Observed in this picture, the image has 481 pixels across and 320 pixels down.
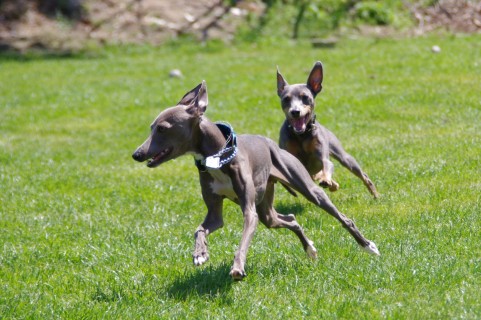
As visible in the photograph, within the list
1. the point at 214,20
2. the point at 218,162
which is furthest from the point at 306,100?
the point at 214,20

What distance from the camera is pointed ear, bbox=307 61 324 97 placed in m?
7.59

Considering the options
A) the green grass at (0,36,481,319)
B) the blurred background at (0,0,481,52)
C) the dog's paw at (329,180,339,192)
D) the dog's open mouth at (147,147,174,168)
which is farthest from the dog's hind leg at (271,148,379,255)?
the blurred background at (0,0,481,52)

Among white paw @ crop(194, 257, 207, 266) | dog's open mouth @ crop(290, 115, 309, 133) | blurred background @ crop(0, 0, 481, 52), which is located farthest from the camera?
blurred background @ crop(0, 0, 481, 52)

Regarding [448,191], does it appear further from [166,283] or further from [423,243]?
[166,283]

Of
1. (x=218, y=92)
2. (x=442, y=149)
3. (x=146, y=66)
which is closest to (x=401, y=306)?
(x=442, y=149)

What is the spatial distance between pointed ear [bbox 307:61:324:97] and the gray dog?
158 cm

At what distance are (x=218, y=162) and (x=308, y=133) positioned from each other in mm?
2595

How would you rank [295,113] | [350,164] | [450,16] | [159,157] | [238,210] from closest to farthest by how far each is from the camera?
[159,157] → [295,113] → [238,210] → [350,164] → [450,16]

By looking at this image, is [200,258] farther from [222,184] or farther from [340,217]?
[340,217]

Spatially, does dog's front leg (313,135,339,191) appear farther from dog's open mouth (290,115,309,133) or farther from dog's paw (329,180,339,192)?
dog's open mouth (290,115,309,133)

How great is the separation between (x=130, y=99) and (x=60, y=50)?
645cm

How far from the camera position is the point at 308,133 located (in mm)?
8023

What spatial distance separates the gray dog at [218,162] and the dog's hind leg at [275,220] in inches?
2.0

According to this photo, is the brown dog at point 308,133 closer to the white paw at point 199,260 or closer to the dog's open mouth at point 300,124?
the dog's open mouth at point 300,124
